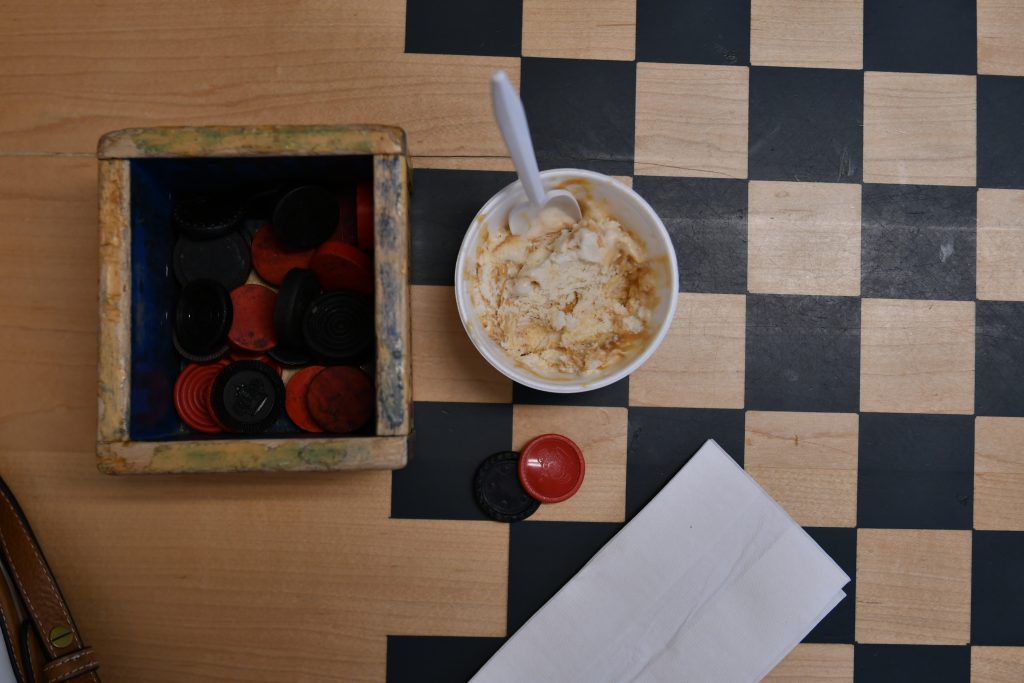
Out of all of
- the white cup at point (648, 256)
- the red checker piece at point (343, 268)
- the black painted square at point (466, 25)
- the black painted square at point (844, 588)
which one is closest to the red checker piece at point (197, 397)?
the red checker piece at point (343, 268)

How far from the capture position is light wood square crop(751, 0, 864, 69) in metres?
1.27

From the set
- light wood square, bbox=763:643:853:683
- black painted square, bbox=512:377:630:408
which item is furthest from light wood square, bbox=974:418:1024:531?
black painted square, bbox=512:377:630:408

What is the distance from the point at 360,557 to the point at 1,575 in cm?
61

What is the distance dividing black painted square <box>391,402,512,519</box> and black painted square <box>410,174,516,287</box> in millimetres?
238

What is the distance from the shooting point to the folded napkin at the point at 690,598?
122cm

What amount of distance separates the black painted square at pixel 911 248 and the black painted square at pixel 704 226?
232 mm

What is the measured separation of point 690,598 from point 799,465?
0.31m

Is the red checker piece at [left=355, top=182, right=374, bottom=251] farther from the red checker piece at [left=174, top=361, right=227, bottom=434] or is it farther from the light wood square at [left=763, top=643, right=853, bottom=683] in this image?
the light wood square at [left=763, top=643, right=853, bottom=683]

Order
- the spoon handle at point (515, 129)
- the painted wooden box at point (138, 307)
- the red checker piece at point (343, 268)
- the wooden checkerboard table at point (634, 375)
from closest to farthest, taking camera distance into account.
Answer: the spoon handle at point (515, 129) → the painted wooden box at point (138, 307) → the red checker piece at point (343, 268) → the wooden checkerboard table at point (634, 375)

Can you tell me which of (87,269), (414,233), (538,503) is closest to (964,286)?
(538,503)

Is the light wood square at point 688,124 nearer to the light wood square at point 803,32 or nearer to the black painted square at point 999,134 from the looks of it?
the light wood square at point 803,32

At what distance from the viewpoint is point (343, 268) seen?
1134mm

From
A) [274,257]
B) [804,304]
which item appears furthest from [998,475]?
[274,257]

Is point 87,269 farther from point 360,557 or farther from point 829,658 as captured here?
point 829,658
